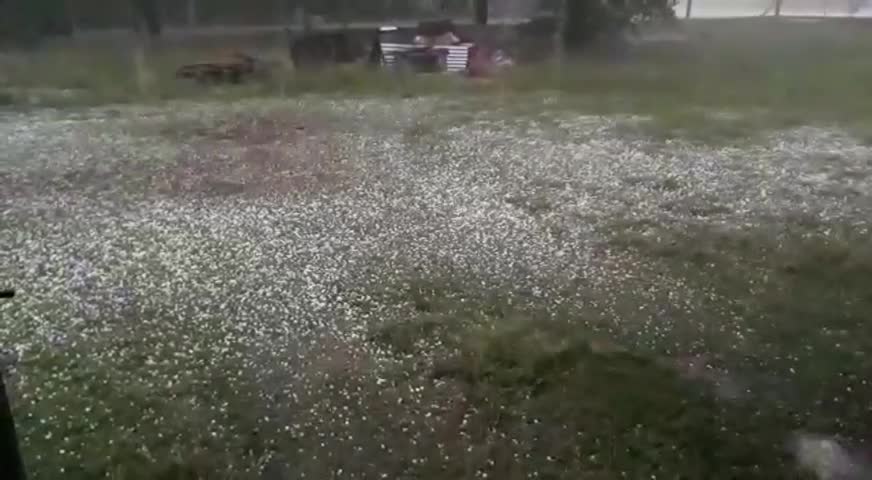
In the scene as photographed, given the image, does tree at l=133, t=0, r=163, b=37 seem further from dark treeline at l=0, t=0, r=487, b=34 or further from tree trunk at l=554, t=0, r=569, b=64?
tree trunk at l=554, t=0, r=569, b=64

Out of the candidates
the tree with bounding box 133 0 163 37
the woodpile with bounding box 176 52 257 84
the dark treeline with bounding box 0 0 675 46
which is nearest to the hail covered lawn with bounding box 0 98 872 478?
the woodpile with bounding box 176 52 257 84

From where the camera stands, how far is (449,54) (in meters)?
3.42

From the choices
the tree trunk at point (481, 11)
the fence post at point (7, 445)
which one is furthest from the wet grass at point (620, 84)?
the fence post at point (7, 445)

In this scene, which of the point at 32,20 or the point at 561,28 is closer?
the point at 32,20

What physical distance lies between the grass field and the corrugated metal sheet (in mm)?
730

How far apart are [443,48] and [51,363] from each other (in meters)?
2.53

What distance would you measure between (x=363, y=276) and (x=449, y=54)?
214 centimetres

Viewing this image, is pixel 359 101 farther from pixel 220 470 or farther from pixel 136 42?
pixel 220 470

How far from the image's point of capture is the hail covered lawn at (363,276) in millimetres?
1000

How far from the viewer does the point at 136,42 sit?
10.0 ft

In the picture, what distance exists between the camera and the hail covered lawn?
1.00m

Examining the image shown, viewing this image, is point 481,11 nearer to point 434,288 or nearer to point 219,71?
point 219,71

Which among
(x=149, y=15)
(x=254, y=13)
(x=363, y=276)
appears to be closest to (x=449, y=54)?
(x=254, y=13)

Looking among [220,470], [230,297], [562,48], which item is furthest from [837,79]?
[220,470]
